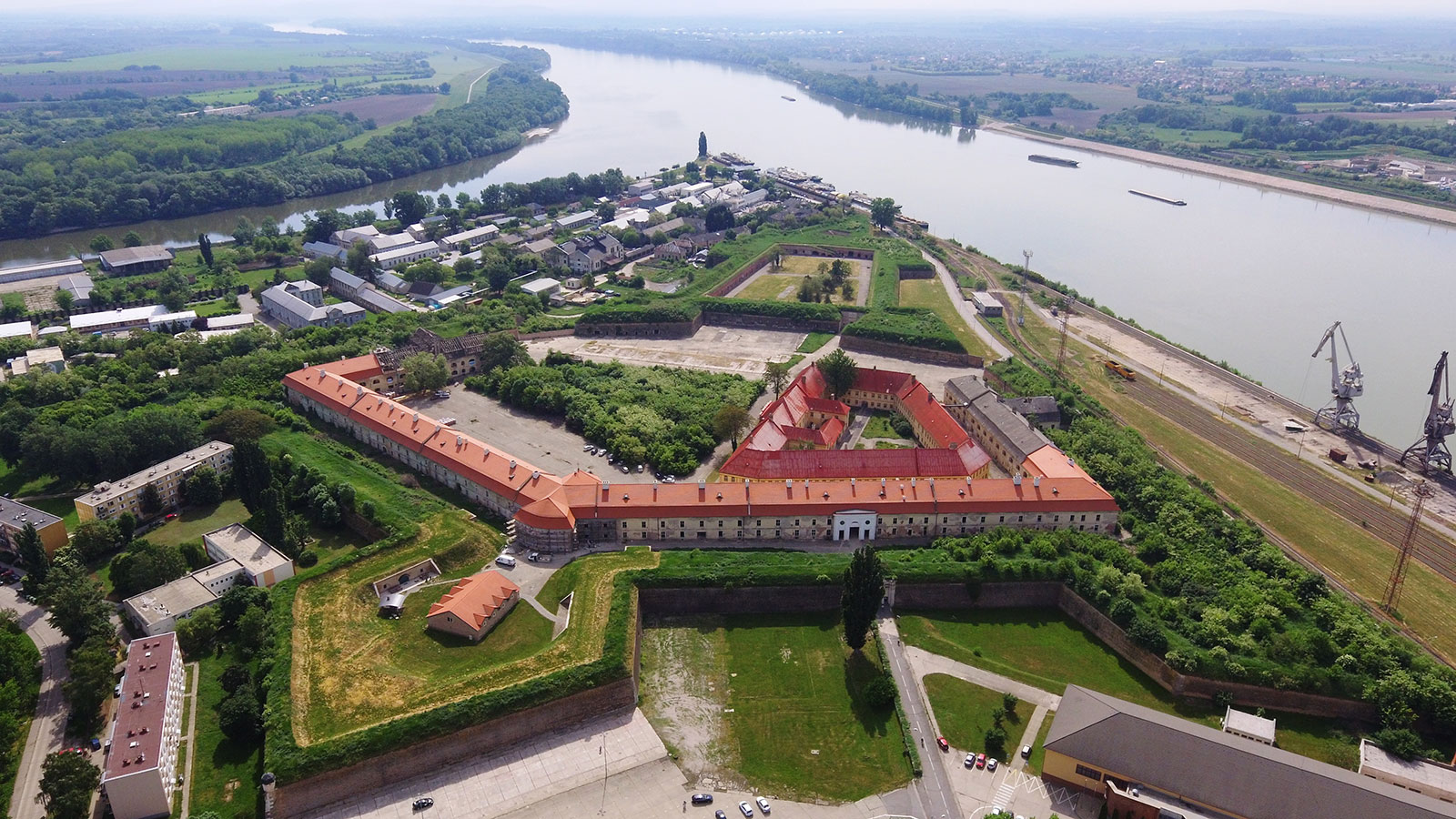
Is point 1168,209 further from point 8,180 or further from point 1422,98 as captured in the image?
point 8,180

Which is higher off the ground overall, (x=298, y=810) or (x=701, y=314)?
(x=701, y=314)

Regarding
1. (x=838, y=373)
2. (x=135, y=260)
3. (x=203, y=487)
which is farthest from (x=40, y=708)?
(x=135, y=260)

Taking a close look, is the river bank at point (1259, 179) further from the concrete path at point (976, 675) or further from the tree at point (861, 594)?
the tree at point (861, 594)

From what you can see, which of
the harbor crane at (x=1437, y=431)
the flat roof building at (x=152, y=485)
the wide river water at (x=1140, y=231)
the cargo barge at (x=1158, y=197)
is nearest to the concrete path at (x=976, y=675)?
the harbor crane at (x=1437, y=431)

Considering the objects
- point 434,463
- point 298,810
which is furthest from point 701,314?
point 298,810

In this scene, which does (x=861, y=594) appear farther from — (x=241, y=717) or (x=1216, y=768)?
(x=241, y=717)
